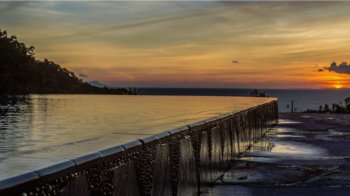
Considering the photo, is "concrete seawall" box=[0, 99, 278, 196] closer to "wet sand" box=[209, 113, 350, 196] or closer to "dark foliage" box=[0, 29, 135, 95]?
"wet sand" box=[209, 113, 350, 196]

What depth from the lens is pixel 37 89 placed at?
32.3 metres

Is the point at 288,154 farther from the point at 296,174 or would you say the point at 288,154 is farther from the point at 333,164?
the point at 296,174

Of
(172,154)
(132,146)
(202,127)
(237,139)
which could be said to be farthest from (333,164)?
(132,146)

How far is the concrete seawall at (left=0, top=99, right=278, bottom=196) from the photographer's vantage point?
6.07 feet

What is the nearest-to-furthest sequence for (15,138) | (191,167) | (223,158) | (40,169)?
1. (40,169)
2. (15,138)
3. (191,167)
4. (223,158)

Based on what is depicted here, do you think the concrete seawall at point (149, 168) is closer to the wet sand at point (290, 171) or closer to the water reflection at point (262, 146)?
the wet sand at point (290, 171)

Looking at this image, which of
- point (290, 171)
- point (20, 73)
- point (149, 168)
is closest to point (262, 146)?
point (290, 171)

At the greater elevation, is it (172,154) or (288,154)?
(172,154)

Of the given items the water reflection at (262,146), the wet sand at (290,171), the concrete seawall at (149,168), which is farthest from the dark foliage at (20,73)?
the concrete seawall at (149,168)

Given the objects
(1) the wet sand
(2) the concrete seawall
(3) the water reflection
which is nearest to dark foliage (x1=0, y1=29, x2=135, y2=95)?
(3) the water reflection

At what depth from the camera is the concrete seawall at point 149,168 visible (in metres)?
1.85

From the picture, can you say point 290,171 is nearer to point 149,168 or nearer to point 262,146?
point 262,146

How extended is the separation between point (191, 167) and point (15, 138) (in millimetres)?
2189

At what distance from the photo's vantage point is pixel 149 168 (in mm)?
3215
